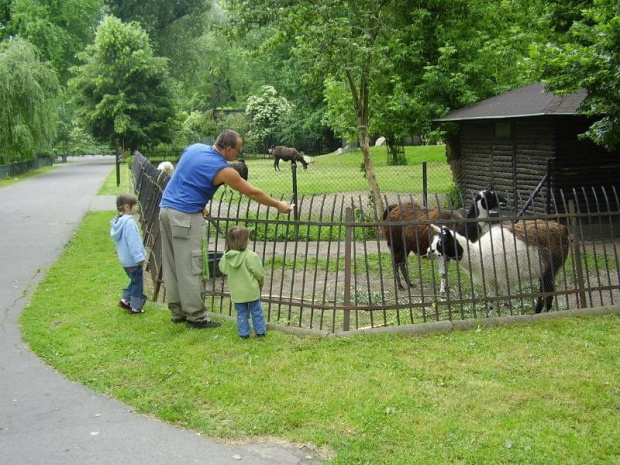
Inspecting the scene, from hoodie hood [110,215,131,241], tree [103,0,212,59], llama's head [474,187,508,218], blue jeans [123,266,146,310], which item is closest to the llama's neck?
llama's head [474,187,508,218]

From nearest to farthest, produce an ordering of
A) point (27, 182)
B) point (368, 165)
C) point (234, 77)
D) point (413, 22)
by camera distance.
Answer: point (368, 165) < point (413, 22) < point (27, 182) < point (234, 77)

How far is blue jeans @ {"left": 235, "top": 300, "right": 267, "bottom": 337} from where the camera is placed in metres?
7.32

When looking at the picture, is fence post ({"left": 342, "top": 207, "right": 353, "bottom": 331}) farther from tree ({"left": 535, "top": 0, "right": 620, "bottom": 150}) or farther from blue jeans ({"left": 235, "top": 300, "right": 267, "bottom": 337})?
tree ({"left": 535, "top": 0, "right": 620, "bottom": 150})

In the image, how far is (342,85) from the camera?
20344mm

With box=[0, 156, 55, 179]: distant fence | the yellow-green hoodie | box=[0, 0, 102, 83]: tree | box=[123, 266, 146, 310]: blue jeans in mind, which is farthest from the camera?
box=[0, 0, 102, 83]: tree

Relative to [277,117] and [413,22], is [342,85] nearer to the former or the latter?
[413,22]

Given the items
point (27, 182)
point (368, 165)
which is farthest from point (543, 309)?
point (27, 182)

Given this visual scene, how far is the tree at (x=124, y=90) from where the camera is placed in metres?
48.8

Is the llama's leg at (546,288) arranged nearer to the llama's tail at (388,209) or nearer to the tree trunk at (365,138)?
the llama's tail at (388,209)

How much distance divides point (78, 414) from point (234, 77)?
7278 centimetres

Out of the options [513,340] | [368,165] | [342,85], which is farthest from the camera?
[342,85]

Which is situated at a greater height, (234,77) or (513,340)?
(234,77)

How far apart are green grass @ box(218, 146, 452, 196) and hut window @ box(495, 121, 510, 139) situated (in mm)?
5265

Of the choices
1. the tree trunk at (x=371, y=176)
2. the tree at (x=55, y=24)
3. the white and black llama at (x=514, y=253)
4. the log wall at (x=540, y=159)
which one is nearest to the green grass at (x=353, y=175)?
the tree trunk at (x=371, y=176)
